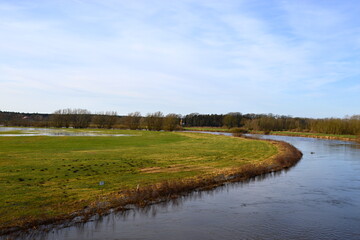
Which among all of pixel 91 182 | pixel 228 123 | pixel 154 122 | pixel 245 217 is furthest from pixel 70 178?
pixel 228 123

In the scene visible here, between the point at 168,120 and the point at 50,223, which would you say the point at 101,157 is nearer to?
the point at 50,223

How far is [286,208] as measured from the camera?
17484mm

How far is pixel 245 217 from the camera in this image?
15711mm

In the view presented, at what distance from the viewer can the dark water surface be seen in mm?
13188

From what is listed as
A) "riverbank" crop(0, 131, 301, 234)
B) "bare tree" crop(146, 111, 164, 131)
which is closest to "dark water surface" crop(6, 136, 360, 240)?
"riverbank" crop(0, 131, 301, 234)

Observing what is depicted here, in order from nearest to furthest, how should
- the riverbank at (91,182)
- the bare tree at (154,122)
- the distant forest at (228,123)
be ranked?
the riverbank at (91,182) → the distant forest at (228,123) → the bare tree at (154,122)

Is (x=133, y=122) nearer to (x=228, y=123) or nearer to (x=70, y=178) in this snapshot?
(x=228, y=123)

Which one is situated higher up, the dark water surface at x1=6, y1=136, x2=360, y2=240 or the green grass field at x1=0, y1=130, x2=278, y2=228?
the green grass field at x1=0, y1=130, x2=278, y2=228

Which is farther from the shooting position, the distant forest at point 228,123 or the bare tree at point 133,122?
the bare tree at point 133,122

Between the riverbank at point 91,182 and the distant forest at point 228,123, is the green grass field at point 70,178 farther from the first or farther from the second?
the distant forest at point 228,123

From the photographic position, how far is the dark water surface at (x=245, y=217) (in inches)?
519

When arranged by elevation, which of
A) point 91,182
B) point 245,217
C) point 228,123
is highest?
point 228,123

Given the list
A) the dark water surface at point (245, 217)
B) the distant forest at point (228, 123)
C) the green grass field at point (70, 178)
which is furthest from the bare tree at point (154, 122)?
the dark water surface at point (245, 217)

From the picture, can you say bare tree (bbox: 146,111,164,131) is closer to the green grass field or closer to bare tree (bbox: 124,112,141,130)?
bare tree (bbox: 124,112,141,130)
